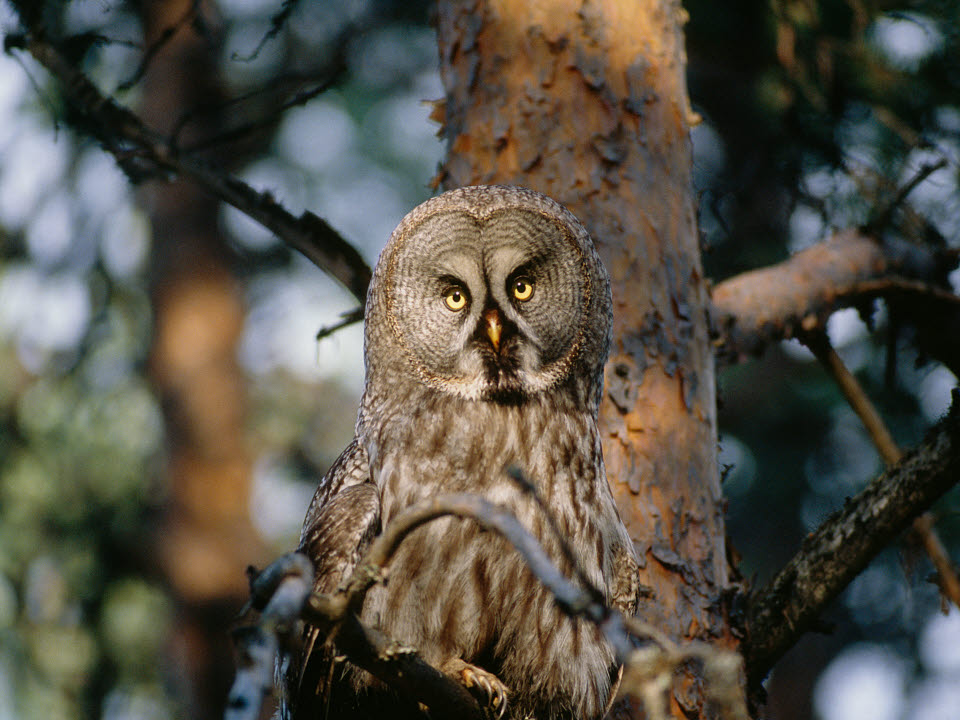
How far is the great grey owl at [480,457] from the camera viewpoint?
2389mm

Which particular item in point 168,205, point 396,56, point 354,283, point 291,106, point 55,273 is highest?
point 396,56

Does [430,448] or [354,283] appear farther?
[354,283]

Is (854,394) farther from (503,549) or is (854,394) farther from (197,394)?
(197,394)

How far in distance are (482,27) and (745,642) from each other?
6.85 ft

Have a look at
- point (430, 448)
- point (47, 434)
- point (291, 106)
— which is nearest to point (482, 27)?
point (291, 106)

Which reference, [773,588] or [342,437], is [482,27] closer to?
[773,588]

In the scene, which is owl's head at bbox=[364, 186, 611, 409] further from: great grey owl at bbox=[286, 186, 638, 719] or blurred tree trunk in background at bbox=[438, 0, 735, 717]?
blurred tree trunk in background at bbox=[438, 0, 735, 717]

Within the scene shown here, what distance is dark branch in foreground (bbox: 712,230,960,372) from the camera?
3340 millimetres

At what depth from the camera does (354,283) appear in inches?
127

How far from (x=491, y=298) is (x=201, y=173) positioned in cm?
111

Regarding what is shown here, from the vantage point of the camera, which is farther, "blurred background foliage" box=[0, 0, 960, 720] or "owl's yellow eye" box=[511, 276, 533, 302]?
"blurred background foliage" box=[0, 0, 960, 720]

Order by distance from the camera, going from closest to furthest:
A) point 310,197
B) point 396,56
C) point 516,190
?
point 516,190
point 396,56
point 310,197

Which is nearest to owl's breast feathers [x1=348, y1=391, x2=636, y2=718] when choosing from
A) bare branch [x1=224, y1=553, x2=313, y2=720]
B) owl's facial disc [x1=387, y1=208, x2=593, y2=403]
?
owl's facial disc [x1=387, y1=208, x2=593, y2=403]

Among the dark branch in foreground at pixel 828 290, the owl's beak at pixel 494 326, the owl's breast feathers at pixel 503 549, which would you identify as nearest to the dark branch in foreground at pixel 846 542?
the owl's breast feathers at pixel 503 549
